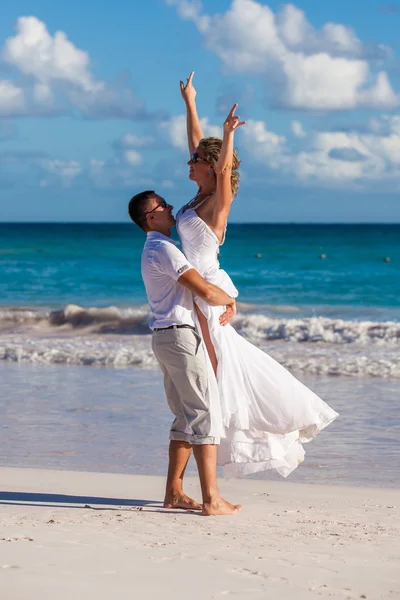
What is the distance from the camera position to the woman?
4.77 m

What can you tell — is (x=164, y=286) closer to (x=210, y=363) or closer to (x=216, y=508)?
(x=210, y=363)

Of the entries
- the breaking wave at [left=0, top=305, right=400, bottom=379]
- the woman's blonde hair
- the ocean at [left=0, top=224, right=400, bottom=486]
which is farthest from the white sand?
the breaking wave at [left=0, top=305, right=400, bottom=379]

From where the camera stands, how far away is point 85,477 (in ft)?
19.4

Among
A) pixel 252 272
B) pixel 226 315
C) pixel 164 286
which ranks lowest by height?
pixel 226 315

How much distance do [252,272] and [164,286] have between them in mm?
32928

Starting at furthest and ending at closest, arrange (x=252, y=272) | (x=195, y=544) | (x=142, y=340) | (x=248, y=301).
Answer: (x=252, y=272) < (x=248, y=301) < (x=142, y=340) < (x=195, y=544)

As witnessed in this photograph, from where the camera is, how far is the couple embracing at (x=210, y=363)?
470cm

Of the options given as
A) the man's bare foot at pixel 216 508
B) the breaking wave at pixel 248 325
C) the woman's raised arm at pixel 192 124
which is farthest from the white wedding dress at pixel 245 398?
the breaking wave at pixel 248 325

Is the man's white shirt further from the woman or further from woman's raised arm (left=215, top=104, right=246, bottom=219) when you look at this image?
woman's raised arm (left=215, top=104, right=246, bottom=219)

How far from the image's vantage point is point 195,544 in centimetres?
414

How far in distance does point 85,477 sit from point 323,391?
174 inches

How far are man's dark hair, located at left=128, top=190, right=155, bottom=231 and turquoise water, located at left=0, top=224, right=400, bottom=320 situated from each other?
708 inches

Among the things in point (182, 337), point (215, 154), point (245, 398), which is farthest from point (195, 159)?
point (245, 398)

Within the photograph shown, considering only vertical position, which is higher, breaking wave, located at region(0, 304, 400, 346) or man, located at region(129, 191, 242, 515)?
breaking wave, located at region(0, 304, 400, 346)
